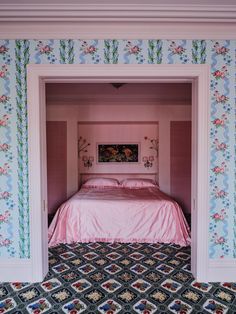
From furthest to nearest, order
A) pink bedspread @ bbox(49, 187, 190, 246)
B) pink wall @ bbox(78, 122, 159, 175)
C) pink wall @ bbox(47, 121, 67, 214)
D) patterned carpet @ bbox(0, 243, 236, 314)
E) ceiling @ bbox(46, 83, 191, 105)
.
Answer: pink wall @ bbox(78, 122, 159, 175) < pink wall @ bbox(47, 121, 67, 214) < ceiling @ bbox(46, 83, 191, 105) < pink bedspread @ bbox(49, 187, 190, 246) < patterned carpet @ bbox(0, 243, 236, 314)

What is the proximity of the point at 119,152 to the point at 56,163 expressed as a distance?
1.43m

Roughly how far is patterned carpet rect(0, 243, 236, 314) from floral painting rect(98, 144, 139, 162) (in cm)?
271

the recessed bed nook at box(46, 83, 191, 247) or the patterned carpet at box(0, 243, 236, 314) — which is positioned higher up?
the recessed bed nook at box(46, 83, 191, 247)

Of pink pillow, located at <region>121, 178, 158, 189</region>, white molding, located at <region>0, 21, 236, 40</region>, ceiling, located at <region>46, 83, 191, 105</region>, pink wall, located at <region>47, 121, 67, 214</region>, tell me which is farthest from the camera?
pink wall, located at <region>47, 121, 67, 214</region>

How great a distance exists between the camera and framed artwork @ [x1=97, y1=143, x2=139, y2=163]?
17.8ft

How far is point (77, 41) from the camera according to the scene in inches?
91.2

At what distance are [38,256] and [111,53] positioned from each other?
2145mm

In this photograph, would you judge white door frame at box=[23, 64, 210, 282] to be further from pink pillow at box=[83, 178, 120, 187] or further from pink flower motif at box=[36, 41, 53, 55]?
pink pillow at box=[83, 178, 120, 187]

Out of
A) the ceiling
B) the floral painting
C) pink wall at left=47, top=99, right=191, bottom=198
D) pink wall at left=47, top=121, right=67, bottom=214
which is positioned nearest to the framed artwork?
the floral painting

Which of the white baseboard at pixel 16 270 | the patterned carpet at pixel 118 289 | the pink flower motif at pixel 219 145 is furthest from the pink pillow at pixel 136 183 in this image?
the white baseboard at pixel 16 270

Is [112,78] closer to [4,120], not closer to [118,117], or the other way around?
[4,120]

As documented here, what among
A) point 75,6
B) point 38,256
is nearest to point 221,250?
point 38,256

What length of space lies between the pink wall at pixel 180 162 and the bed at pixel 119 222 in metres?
1.79

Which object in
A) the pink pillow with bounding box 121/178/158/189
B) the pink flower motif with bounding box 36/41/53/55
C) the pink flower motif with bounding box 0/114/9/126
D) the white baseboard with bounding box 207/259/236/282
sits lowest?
the white baseboard with bounding box 207/259/236/282
